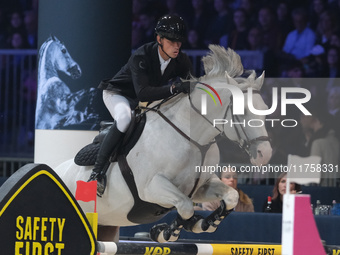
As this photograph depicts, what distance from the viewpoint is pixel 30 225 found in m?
3.20

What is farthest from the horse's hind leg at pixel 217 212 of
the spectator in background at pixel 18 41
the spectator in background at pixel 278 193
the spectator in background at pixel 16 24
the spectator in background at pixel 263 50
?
the spectator in background at pixel 16 24

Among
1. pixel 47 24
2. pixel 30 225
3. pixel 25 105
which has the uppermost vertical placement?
pixel 47 24

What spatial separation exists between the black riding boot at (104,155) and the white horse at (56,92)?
150cm

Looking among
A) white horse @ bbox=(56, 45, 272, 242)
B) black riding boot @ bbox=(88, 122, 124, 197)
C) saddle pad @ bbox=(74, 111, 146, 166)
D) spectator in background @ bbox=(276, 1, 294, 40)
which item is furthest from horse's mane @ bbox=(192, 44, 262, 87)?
spectator in background @ bbox=(276, 1, 294, 40)

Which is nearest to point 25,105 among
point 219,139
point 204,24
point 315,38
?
point 204,24

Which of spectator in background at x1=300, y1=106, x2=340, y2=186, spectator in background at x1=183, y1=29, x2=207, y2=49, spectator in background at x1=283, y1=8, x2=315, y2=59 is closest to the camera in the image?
spectator in background at x1=300, y1=106, x2=340, y2=186

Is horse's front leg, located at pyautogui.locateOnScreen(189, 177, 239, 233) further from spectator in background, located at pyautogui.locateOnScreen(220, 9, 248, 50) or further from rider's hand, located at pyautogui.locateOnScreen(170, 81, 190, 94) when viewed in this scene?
spectator in background, located at pyautogui.locateOnScreen(220, 9, 248, 50)

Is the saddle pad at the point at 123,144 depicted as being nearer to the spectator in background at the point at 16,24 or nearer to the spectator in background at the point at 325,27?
the spectator in background at the point at 325,27

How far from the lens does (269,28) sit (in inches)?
339

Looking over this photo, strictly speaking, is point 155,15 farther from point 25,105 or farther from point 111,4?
point 111,4

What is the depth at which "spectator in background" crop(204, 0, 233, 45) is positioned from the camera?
8.86m

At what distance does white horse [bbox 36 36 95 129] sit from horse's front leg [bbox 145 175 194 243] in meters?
1.91

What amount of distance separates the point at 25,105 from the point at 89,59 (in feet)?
7.94

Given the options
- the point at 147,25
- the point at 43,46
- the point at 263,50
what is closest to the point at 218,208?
the point at 43,46
